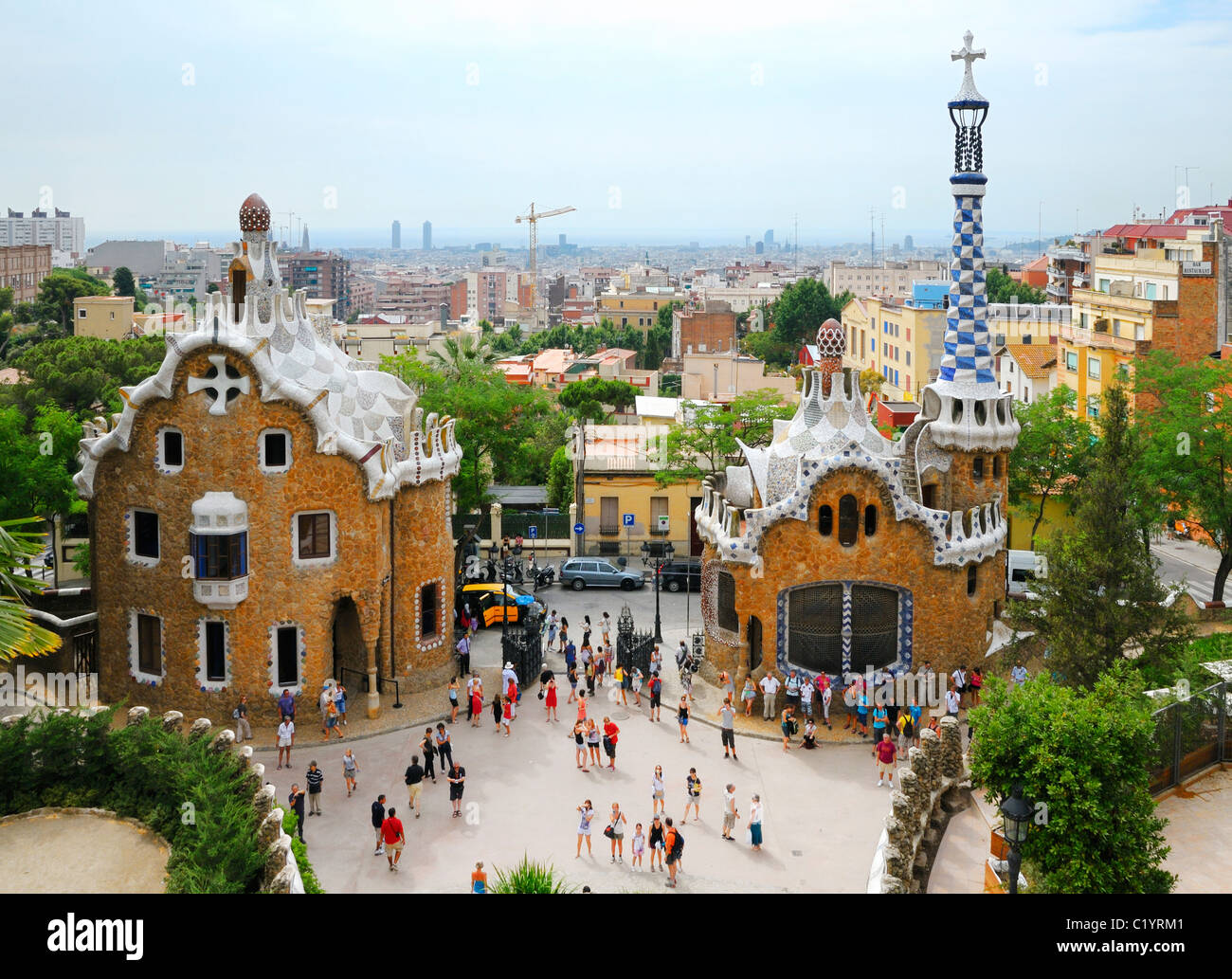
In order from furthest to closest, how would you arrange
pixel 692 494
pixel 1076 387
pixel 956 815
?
1. pixel 1076 387
2. pixel 692 494
3. pixel 956 815

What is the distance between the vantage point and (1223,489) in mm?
38250

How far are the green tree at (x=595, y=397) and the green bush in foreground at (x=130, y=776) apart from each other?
159ft

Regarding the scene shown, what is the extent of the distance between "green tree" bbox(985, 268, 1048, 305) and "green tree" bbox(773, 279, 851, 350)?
16.9 meters

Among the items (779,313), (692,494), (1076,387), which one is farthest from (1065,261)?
(692,494)

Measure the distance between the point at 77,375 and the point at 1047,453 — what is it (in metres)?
40.4

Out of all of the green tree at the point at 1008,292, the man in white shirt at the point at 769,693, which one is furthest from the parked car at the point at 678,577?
the green tree at the point at 1008,292

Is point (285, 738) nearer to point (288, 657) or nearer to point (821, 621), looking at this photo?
point (288, 657)

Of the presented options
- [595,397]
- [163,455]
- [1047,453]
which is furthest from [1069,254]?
[163,455]

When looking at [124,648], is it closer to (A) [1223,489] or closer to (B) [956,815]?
(B) [956,815]

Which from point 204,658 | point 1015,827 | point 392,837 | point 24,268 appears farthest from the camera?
point 24,268

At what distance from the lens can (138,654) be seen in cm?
3238

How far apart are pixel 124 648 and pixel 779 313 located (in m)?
99.8
